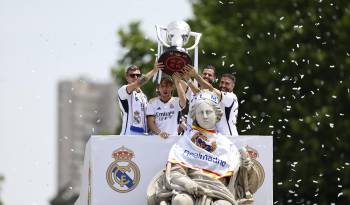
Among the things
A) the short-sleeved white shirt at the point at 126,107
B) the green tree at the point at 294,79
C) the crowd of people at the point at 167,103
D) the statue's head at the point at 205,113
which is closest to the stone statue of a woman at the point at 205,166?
the statue's head at the point at 205,113

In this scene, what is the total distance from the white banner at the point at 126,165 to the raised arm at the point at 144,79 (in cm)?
92

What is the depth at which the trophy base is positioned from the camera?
Answer: 30.5m

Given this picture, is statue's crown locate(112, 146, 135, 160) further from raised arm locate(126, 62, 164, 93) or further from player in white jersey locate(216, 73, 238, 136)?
player in white jersey locate(216, 73, 238, 136)

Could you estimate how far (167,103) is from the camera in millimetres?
31328

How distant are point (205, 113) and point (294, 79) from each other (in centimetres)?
2329

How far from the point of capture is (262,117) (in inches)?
2030

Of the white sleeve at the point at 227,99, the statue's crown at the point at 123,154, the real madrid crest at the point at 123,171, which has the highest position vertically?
the white sleeve at the point at 227,99

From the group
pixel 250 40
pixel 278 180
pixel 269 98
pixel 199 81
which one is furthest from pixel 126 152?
pixel 250 40

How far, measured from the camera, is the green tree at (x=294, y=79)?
51688mm

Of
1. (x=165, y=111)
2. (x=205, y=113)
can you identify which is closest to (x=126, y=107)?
(x=165, y=111)

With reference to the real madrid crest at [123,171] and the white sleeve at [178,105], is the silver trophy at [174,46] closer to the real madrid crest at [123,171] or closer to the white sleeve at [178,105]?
the white sleeve at [178,105]

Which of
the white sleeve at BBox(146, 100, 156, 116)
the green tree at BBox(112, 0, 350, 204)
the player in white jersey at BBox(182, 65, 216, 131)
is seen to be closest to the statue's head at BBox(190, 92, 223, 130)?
the player in white jersey at BBox(182, 65, 216, 131)

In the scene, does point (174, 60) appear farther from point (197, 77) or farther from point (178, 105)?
point (178, 105)

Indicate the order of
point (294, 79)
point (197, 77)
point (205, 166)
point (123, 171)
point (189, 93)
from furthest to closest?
point (294, 79), point (189, 93), point (123, 171), point (197, 77), point (205, 166)
